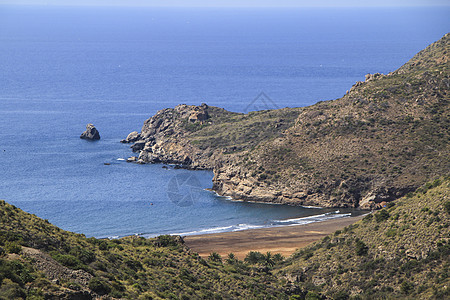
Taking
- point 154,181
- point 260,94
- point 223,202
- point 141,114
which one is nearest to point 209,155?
point 154,181

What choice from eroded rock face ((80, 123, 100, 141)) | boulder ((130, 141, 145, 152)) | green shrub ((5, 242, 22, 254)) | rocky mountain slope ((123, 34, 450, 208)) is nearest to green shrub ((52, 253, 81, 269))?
green shrub ((5, 242, 22, 254))

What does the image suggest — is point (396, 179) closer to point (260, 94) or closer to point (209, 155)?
point (209, 155)

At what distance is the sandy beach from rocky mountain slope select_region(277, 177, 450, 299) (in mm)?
14249

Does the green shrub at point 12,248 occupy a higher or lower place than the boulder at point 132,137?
lower

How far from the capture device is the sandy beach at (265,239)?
74500mm

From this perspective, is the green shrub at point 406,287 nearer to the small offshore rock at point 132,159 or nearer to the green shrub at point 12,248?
the green shrub at point 12,248

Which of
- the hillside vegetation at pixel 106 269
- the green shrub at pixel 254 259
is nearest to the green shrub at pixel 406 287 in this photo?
the hillside vegetation at pixel 106 269

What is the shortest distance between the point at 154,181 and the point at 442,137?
4620 centimetres

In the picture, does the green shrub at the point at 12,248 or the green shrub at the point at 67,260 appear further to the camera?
the green shrub at the point at 67,260

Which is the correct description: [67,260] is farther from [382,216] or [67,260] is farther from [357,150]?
[357,150]

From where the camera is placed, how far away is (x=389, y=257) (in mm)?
52250

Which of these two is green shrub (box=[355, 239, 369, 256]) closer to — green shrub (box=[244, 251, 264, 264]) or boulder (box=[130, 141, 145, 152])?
green shrub (box=[244, 251, 264, 264])

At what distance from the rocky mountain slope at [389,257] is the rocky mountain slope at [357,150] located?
30.7 metres

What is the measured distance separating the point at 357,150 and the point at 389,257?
152 feet
